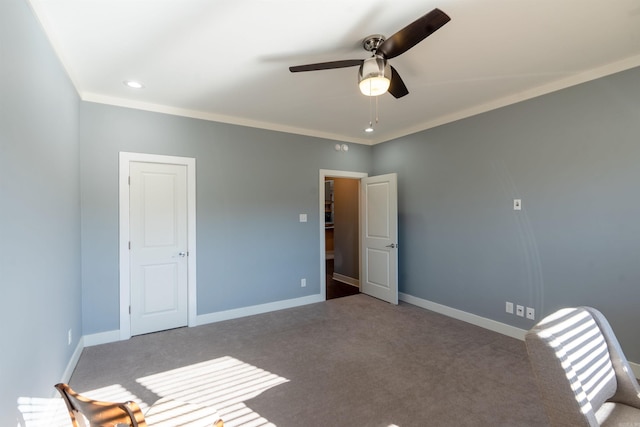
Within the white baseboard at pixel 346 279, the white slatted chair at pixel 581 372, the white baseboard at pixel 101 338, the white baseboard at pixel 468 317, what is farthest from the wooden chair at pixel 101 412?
the white baseboard at pixel 346 279

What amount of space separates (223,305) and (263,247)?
900 millimetres

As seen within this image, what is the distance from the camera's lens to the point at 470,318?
3.73m

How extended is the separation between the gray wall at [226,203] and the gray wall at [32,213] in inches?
23.1

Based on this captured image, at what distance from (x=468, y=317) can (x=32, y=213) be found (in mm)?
4254

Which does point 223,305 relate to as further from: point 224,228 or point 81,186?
point 81,186

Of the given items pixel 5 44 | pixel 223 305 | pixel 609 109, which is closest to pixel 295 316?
pixel 223 305

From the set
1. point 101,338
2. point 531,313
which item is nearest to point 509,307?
point 531,313

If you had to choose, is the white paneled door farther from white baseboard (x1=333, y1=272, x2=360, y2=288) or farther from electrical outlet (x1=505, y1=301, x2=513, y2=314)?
electrical outlet (x1=505, y1=301, x2=513, y2=314)

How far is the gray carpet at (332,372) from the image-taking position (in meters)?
2.09

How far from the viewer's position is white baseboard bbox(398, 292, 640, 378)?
3261mm

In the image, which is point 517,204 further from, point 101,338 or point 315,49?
point 101,338

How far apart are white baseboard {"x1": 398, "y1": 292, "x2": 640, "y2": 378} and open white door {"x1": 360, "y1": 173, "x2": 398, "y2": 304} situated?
0.90 feet

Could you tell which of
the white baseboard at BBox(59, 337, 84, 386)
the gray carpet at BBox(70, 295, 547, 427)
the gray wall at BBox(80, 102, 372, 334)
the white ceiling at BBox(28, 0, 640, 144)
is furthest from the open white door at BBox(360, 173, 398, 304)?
the white baseboard at BBox(59, 337, 84, 386)

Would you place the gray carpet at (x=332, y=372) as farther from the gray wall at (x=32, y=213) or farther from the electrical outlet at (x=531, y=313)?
the gray wall at (x=32, y=213)
